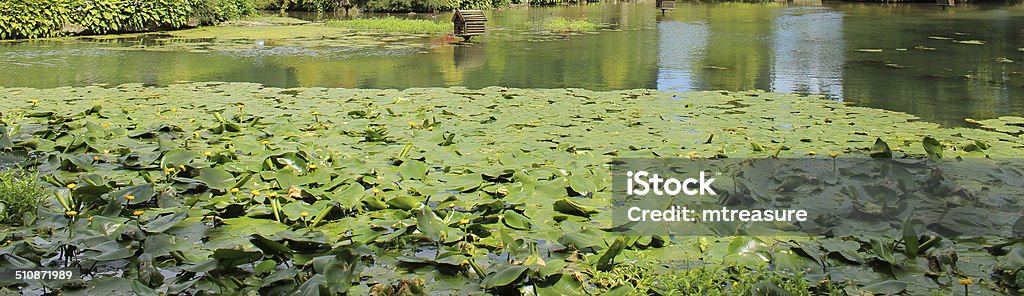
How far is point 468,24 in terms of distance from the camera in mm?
16031

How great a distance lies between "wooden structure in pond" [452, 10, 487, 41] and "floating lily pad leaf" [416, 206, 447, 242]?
12.4 meters

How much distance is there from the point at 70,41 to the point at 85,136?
470 inches

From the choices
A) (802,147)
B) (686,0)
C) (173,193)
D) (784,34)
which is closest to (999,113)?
(802,147)

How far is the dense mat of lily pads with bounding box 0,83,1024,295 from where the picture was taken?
10.5ft

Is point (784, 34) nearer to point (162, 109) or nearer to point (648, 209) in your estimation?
point (162, 109)

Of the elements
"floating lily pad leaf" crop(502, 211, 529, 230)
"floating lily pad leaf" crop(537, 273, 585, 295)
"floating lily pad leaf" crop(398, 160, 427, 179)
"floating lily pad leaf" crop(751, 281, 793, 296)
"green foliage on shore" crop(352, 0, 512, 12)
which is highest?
"green foliage on shore" crop(352, 0, 512, 12)

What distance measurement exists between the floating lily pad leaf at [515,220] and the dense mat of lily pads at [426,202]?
1cm

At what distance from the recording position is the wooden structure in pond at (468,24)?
52.5 feet

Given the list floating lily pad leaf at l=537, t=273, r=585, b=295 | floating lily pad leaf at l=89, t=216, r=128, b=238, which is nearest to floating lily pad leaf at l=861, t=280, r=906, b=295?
floating lily pad leaf at l=537, t=273, r=585, b=295

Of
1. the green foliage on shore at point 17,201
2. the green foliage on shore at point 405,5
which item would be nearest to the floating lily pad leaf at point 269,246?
the green foliage on shore at point 17,201

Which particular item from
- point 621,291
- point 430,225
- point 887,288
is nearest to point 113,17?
point 430,225

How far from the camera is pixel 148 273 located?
3145mm

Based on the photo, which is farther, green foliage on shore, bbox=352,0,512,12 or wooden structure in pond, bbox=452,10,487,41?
green foliage on shore, bbox=352,0,512,12

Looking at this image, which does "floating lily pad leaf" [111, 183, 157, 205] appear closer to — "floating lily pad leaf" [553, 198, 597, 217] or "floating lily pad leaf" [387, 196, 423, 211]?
"floating lily pad leaf" [387, 196, 423, 211]
